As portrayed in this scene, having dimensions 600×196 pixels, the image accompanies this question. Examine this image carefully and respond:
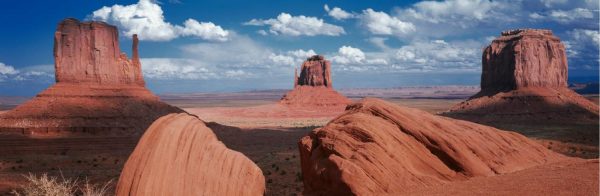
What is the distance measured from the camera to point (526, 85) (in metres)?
67.4

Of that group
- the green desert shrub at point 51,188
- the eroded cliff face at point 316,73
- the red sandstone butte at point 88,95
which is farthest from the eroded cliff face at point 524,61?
the green desert shrub at point 51,188

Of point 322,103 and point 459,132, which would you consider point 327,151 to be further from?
point 322,103

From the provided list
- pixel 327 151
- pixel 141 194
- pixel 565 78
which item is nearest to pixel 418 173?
pixel 327 151

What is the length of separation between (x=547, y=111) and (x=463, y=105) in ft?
43.6

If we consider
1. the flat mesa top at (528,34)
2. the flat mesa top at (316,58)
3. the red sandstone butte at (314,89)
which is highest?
the flat mesa top at (528,34)

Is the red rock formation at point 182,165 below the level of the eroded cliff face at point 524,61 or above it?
below

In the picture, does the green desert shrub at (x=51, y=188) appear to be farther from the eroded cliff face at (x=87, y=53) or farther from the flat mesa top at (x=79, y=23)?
the flat mesa top at (x=79, y=23)

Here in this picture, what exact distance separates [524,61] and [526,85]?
3930mm

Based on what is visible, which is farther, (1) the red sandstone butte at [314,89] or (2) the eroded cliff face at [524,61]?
(1) the red sandstone butte at [314,89]

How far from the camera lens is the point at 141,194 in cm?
802

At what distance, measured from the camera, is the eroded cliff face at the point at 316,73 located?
11319 cm

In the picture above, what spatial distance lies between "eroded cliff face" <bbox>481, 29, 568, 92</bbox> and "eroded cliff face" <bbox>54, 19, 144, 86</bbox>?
57.8 meters

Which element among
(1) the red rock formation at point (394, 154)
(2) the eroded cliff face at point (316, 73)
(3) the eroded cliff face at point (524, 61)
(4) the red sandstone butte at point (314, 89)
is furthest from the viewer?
(2) the eroded cliff face at point (316, 73)

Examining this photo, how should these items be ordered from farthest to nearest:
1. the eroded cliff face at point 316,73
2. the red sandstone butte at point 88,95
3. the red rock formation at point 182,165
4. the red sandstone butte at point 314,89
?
1. the eroded cliff face at point 316,73
2. the red sandstone butte at point 314,89
3. the red sandstone butte at point 88,95
4. the red rock formation at point 182,165
